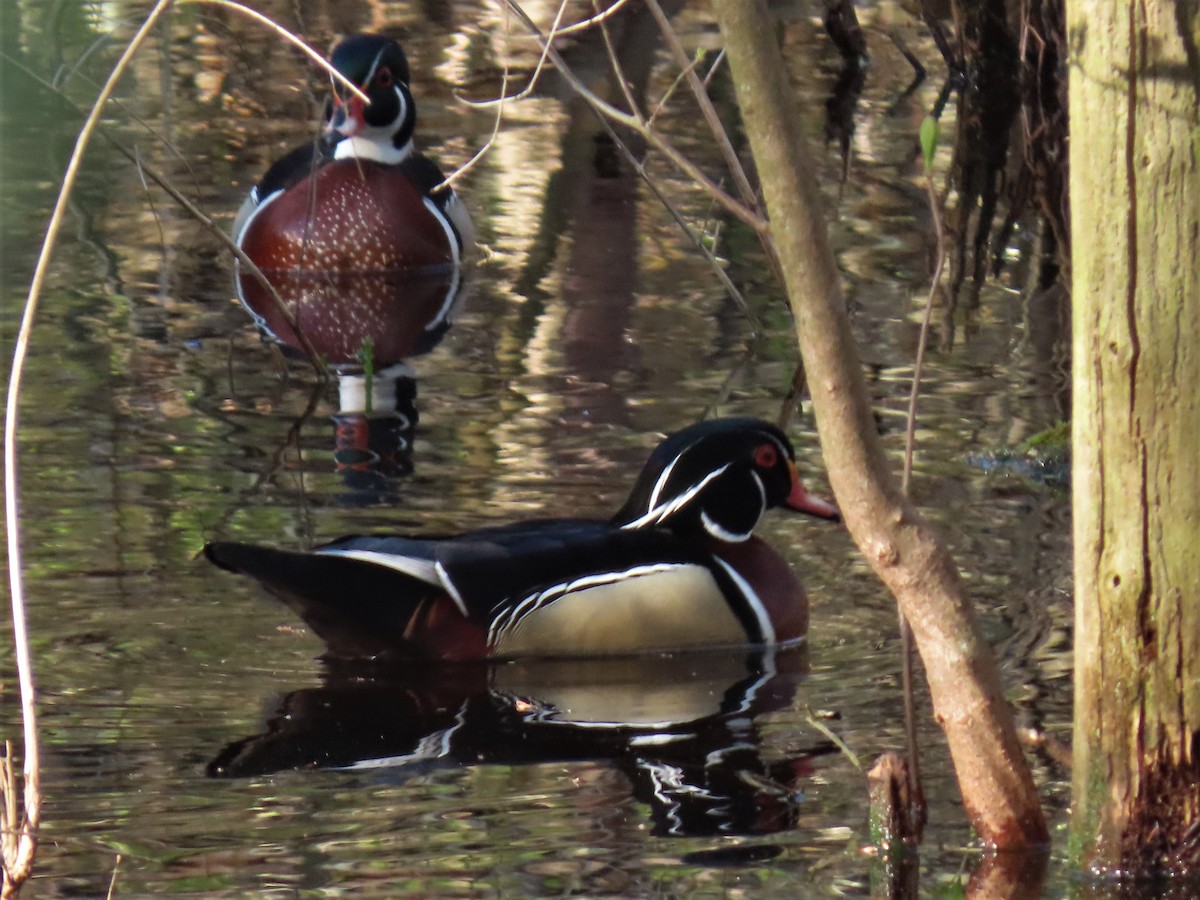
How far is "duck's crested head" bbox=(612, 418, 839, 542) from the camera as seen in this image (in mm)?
6441

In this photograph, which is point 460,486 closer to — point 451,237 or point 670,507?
point 670,507

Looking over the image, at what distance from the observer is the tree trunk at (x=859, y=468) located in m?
3.70

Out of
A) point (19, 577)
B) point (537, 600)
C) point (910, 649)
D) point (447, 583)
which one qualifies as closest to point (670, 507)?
point (537, 600)

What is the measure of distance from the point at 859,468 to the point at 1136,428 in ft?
1.64

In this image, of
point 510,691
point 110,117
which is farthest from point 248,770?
point 110,117

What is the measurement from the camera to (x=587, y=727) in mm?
5559

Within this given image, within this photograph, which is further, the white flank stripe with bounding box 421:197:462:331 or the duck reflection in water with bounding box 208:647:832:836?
the white flank stripe with bounding box 421:197:462:331

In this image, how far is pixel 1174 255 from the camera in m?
3.75

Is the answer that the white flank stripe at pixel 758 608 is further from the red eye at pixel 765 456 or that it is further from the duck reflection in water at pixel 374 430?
the duck reflection in water at pixel 374 430

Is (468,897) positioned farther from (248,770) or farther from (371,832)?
(248,770)

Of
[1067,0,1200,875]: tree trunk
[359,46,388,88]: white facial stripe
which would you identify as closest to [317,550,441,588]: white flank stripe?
[1067,0,1200,875]: tree trunk

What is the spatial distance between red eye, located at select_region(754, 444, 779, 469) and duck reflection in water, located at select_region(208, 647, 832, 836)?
0.60 metres

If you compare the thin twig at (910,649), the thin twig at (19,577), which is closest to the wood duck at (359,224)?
the thin twig at (910,649)

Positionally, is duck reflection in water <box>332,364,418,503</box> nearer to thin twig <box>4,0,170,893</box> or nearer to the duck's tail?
the duck's tail
